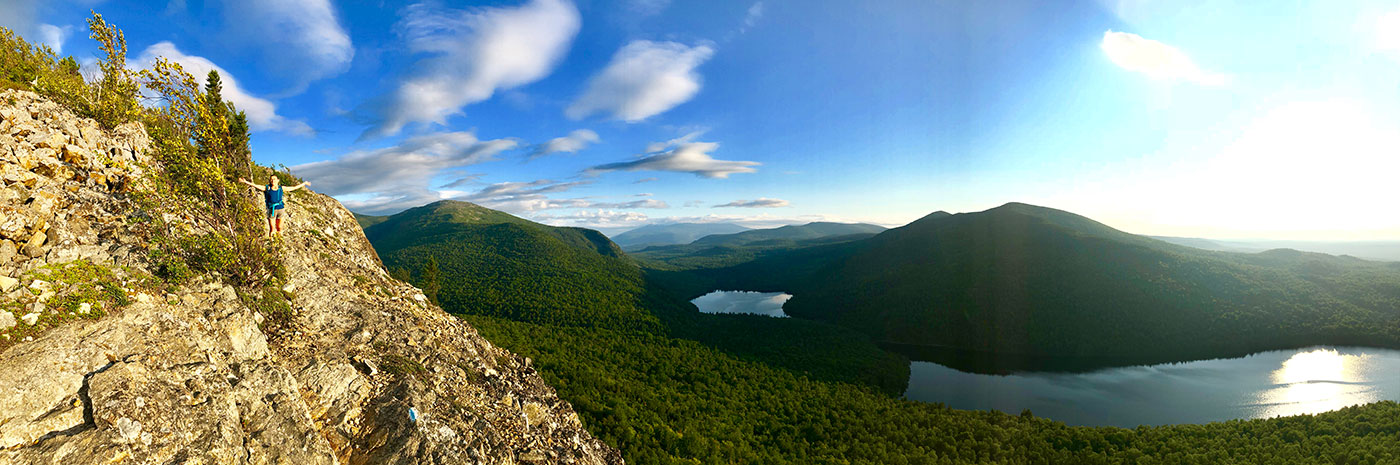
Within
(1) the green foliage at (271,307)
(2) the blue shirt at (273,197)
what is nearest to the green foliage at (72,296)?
(1) the green foliage at (271,307)

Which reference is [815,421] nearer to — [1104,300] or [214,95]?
[214,95]

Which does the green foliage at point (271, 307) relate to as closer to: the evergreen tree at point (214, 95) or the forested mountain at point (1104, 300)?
the evergreen tree at point (214, 95)

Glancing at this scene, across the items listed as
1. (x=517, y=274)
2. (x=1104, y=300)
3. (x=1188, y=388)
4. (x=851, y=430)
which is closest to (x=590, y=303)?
(x=517, y=274)

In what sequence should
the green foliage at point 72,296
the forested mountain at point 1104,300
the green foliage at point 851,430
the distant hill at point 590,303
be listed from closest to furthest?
the green foliage at point 72,296 < the green foliage at point 851,430 < the distant hill at point 590,303 < the forested mountain at point 1104,300

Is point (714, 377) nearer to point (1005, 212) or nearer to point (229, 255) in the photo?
point (229, 255)

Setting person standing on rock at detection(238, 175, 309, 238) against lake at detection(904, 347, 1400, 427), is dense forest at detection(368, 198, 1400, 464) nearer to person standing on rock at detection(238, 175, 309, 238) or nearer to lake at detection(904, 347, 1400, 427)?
lake at detection(904, 347, 1400, 427)

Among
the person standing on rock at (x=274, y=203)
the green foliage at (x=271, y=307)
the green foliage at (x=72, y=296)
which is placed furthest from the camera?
the person standing on rock at (x=274, y=203)
